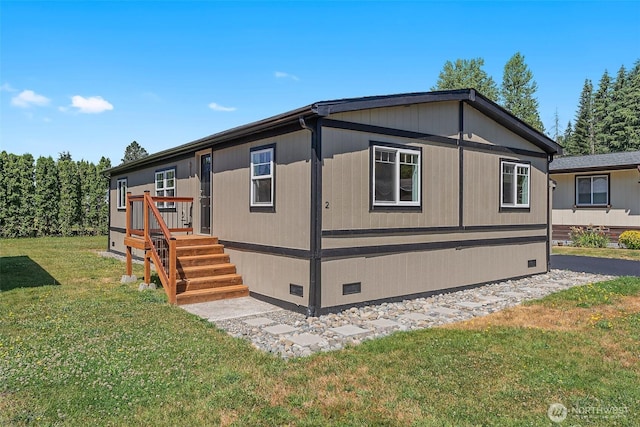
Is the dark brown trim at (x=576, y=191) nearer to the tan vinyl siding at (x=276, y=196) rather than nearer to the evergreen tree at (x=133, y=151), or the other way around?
the tan vinyl siding at (x=276, y=196)

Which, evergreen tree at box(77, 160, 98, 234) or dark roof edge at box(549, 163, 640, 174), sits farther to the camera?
evergreen tree at box(77, 160, 98, 234)

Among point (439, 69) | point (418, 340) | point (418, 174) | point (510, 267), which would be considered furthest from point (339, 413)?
point (439, 69)

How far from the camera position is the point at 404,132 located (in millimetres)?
7348

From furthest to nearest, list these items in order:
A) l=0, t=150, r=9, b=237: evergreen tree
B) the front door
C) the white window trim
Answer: l=0, t=150, r=9, b=237: evergreen tree < the white window trim < the front door

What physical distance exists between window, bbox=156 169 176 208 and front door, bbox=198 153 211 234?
5.59ft

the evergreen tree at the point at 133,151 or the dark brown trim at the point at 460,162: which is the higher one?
the evergreen tree at the point at 133,151

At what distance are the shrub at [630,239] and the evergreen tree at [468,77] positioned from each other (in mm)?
23639

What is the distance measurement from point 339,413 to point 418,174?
203 inches

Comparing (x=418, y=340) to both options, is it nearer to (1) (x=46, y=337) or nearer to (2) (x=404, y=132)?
(2) (x=404, y=132)

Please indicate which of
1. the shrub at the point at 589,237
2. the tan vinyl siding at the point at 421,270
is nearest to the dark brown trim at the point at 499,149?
the tan vinyl siding at the point at 421,270

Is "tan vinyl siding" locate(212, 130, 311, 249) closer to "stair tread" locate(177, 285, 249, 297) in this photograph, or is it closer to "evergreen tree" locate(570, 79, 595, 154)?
"stair tread" locate(177, 285, 249, 297)

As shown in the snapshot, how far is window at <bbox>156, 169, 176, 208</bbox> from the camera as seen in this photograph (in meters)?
11.2

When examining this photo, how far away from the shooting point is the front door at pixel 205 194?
31.3 feet

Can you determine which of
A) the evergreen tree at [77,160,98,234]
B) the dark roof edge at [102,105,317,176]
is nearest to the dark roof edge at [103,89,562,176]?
the dark roof edge at [102,105,317,176]
